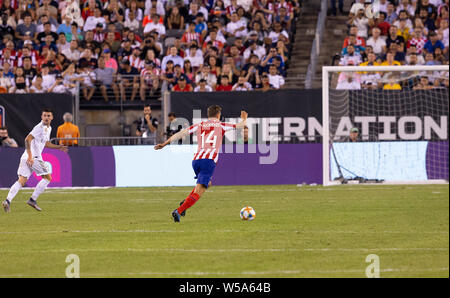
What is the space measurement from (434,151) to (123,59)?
981 centimetres

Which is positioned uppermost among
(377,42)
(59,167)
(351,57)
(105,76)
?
(377,42)

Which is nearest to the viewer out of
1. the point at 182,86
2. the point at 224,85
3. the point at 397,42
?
the point at 182,86

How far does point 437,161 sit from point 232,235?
1286 cm

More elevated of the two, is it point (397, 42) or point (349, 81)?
point (397, 42)

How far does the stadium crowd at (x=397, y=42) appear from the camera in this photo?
25406mm

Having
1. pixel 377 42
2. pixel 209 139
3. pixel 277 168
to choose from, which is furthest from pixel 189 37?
pixel 209 139

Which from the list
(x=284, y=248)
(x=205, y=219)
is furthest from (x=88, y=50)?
(x=284, y=248)

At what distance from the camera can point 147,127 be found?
82.5ft

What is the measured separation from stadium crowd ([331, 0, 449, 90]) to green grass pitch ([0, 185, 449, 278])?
210 inches

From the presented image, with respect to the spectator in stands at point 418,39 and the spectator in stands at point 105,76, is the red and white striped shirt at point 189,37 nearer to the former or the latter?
the spectator in stands at point 105,76

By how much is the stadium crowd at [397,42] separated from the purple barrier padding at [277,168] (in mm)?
2317

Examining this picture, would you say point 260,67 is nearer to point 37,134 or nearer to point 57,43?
point 57,43

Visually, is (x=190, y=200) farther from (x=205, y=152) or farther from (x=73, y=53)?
(x=73, y=53)

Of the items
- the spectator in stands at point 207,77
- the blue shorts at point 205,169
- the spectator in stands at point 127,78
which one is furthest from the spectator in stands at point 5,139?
the blue shorts at point 205,169
